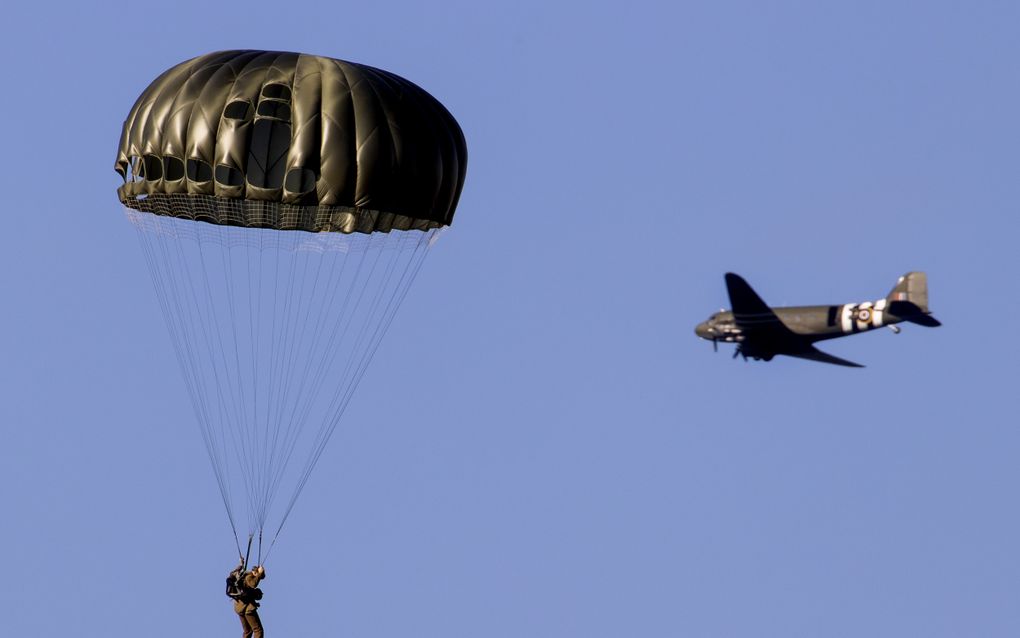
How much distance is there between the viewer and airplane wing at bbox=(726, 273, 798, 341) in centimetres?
7600

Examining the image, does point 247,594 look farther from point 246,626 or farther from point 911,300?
point 911,300

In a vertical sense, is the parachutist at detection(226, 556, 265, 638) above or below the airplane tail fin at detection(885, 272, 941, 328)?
below

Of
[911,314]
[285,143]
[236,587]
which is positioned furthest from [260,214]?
[911,314]

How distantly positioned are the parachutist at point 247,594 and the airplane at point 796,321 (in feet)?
147

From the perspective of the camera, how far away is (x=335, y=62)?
35438mm

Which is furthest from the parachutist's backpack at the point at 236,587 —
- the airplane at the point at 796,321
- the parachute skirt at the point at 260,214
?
the airplane at the point at 796,321

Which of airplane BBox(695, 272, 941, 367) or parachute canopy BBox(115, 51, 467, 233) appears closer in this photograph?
parachute canopy BBox(115, 51, 467, 233)

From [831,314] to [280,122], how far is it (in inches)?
1757

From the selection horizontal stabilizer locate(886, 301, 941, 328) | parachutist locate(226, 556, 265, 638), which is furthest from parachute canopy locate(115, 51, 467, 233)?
horizontal stabilizer locate(886, 301, 941, 328)

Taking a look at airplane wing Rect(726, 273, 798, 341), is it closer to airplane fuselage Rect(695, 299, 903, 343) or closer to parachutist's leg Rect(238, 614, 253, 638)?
airplane fuselage Rect(695, 299, 903, 343)

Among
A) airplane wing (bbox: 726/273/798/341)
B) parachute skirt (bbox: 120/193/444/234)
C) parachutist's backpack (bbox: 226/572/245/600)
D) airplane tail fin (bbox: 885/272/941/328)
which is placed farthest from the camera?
airplane wing (bbox: 726/273/798/341)

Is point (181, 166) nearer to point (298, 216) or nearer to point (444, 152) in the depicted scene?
point (298, 216)

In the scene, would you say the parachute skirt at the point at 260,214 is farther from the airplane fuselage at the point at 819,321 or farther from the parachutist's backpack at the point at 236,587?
the airplane fuselage at the point at 819,321

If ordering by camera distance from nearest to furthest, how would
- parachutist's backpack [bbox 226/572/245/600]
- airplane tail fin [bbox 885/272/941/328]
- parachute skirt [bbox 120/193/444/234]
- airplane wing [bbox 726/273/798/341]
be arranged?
parachutist's backpack [bbox 226/572/245/600]
parachute skirt [bbox 120/193/444/234]
airplane tail fin [bbox 885/272/941/328]
airplane wing [bbox 726/273/798/341]
